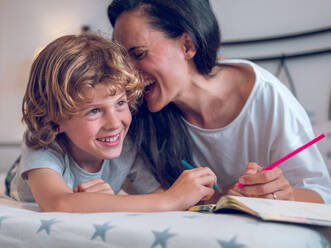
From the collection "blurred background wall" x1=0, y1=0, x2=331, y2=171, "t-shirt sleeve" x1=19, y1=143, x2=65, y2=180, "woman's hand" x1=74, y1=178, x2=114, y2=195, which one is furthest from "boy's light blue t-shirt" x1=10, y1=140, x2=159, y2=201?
"blurred background wall" x1=0, y1=0, x2=331, y2=171

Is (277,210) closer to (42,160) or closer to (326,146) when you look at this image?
(42,160)

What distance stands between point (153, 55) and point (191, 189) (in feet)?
1.76

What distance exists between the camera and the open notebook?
59 centimetres

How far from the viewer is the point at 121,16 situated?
4.28 feet

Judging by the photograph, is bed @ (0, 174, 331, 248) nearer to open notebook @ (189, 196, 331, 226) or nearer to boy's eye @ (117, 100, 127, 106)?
open notebook @ (189, 196, 331, 226)

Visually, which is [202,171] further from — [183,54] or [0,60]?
[0,60]

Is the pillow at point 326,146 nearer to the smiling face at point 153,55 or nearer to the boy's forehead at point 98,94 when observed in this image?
the smiling face at point 153,55

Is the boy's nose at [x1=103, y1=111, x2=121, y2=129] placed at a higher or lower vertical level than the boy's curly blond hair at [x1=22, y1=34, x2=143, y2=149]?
lower

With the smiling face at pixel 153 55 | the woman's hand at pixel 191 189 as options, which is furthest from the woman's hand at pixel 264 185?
the smiling face at pixel 153 55

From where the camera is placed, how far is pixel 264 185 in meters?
0.92

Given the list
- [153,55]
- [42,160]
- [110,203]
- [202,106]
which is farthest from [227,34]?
[110,203]

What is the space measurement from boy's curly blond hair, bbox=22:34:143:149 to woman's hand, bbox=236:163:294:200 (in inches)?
17.6

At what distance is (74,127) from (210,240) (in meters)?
0.69

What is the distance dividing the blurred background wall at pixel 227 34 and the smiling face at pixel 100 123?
38cm
